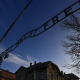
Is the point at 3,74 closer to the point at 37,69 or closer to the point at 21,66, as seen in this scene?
the point at 21,66

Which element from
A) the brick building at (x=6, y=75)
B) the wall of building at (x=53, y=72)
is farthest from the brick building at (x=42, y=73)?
the brick building at (x=6, y=75)

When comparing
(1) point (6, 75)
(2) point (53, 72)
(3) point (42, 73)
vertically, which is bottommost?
(1) point (6, 75)

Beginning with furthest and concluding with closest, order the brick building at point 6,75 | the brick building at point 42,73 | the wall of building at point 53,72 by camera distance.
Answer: the brick building at point 6,75 < the wall of building at point 53,72 < the brick building at point 42,73

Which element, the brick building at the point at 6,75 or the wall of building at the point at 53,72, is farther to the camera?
the brick building at the point at 6,75

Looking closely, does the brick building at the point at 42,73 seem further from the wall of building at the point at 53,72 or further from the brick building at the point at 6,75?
the brick building at the point at 6,75

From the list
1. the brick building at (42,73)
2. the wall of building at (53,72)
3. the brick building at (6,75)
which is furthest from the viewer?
the brick building at (6,75)

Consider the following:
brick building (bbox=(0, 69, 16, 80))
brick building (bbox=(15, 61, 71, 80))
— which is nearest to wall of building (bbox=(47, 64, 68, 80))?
brick building (bbox=(15, 61, 71, 80))

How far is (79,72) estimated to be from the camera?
34.2ft

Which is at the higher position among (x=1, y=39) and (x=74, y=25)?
(x=74, y=25)

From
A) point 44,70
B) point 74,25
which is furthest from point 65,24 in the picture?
point 44,70

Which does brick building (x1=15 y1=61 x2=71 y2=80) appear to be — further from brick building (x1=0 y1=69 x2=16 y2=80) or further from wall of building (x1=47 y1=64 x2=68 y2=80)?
brick building (x1=0 y1=69 x2=16 y2=80)

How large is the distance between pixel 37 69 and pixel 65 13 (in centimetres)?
2042

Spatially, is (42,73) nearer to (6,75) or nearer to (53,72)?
(53,72)

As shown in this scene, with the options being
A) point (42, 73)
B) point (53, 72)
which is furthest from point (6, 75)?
point (53, 72)
